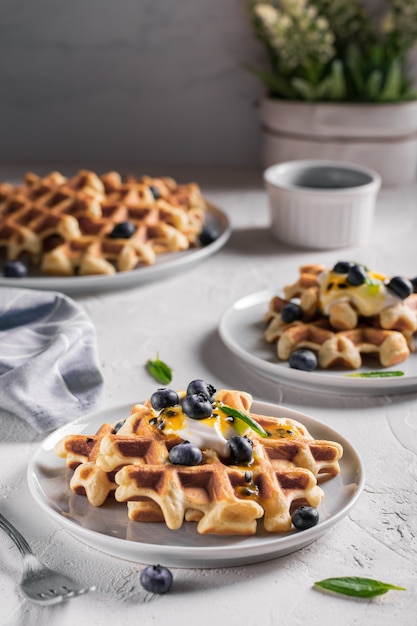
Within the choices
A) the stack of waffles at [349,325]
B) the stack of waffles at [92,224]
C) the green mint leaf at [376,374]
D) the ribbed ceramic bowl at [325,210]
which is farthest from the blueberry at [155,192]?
the green mint leaf at [376,374]

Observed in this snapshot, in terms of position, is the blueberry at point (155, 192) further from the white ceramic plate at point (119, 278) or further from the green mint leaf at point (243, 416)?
the green mint leaf at point (243, 416)

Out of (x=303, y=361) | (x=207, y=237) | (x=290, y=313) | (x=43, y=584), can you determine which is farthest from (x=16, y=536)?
(x=207, y=237)

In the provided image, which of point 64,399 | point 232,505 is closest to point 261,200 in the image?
point 64,399

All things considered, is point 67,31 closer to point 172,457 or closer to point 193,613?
point 172,457

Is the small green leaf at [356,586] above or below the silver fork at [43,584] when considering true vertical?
below

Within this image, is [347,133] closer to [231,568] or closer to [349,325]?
[349,325]

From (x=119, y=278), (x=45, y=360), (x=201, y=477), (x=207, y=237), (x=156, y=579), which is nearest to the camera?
(x=156, y=579)
